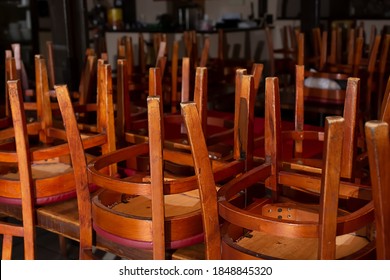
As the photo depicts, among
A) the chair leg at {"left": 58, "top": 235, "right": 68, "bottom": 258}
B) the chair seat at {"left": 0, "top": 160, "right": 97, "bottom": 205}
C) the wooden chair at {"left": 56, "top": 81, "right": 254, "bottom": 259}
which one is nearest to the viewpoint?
the wooden chair at {"left": 56, "top": 81, "right": 254, "bottom": 259}

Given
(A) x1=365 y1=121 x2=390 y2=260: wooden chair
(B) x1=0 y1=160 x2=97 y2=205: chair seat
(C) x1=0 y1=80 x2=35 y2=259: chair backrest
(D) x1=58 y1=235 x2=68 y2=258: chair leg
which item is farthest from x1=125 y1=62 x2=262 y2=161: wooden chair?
(D) x1=58 y1=235 x2=68 y2=258: chair leg

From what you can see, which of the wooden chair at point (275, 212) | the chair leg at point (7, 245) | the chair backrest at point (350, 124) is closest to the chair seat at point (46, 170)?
the chair leg at point (7, 245)

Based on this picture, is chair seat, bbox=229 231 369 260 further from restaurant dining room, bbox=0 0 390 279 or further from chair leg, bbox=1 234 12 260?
chair leg, bbox=1 234 12 260

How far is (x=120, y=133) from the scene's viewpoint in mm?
2170

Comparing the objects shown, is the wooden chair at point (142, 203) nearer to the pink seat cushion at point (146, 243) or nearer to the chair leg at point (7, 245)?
the pink seat cushion at point (146, 243)

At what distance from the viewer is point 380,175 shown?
0.98 m

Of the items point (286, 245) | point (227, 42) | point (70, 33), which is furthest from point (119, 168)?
point (227, 42)

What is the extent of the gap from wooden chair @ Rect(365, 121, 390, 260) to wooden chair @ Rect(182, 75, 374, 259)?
0.08m

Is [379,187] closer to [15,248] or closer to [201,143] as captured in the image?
[201,143]

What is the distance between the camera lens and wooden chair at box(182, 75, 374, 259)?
107 centimetres

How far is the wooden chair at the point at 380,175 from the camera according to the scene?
3.10 feet

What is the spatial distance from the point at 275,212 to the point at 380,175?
0.61 metres

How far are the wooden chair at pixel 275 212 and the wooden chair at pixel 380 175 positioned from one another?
0.08m

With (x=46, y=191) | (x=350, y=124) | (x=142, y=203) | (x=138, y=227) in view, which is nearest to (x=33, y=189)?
(x=46, y=191)
